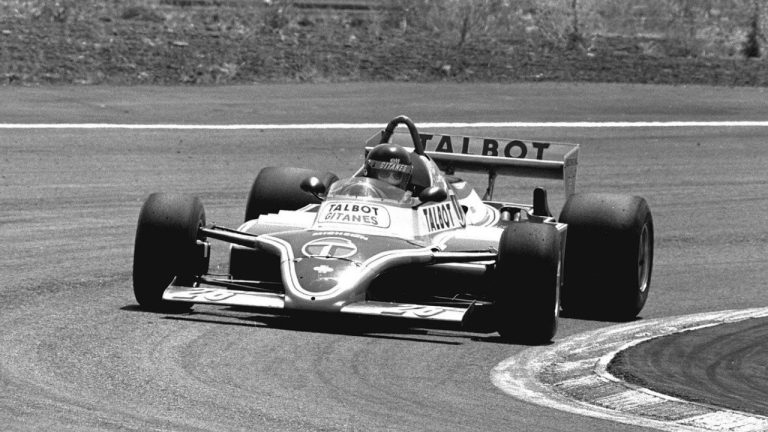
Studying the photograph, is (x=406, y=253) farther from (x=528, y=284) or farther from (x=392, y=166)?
(x=392, y=166)

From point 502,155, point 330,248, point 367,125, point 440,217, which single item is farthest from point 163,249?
point 367,125

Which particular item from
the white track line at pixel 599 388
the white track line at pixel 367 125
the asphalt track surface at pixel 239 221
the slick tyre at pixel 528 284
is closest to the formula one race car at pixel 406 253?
the slick tyre at pixel 528 284

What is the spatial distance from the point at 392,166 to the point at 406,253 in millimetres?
1356

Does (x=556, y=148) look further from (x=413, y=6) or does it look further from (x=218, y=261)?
A: (x=413, y=6)

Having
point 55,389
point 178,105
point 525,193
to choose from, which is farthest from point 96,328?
point 178,105

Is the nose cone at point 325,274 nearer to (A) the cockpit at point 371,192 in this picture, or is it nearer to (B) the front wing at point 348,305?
(B) the front wing at point 348,305

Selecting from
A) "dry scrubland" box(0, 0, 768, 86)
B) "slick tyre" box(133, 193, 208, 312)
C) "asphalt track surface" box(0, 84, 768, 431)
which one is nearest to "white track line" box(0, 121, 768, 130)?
"asphalt track surface" box(0, 84, 768, 431)

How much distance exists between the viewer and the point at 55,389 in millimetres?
7805

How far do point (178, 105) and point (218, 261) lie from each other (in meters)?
9.81

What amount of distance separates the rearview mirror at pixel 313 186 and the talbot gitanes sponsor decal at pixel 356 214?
0.75m

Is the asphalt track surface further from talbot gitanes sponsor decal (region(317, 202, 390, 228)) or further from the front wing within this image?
talbot gitanes sponsor decal (region(317, 202, 390, 228))

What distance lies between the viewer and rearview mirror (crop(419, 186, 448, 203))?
11.3m

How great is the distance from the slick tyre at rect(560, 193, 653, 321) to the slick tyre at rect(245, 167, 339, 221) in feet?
7.40

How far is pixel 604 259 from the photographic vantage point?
11.6m
